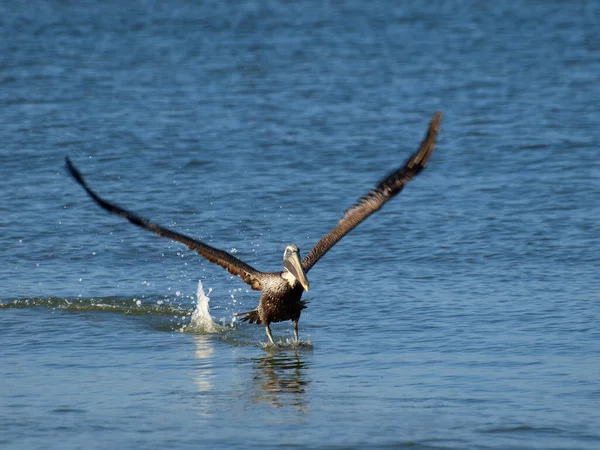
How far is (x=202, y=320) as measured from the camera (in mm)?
11594

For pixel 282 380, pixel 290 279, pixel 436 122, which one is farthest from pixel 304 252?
pixel 436 122

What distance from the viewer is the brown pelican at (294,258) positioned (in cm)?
1032

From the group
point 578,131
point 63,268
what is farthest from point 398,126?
point 63,268

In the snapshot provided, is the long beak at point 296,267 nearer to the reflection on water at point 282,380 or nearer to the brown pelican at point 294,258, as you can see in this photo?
the brown pelican at point 294,258

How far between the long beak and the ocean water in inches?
23.7

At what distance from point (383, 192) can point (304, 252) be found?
3.74 meters

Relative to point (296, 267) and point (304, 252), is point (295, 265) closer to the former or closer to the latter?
point (296, 267)

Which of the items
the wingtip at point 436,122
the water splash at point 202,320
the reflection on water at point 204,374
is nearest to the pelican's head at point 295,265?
the reflection on water at point 204,374

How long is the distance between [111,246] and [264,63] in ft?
54.9

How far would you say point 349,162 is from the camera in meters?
19.1

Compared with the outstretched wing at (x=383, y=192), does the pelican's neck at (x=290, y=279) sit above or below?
below

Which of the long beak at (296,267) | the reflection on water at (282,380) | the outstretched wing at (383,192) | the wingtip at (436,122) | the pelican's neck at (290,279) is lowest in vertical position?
the reflection on water at (282,380)

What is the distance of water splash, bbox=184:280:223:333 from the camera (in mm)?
11469

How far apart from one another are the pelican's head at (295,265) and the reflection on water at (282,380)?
0.60 metres
